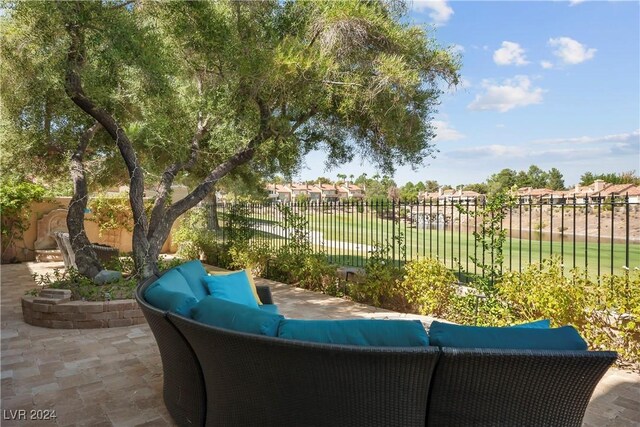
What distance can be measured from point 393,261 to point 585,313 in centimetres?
291

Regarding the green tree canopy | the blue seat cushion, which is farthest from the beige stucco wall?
the blue seat cushion

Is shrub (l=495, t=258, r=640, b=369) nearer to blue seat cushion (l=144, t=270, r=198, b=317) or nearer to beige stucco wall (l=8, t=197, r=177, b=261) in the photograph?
blue seat cushion (l=144, t=270, r=198, b=317)

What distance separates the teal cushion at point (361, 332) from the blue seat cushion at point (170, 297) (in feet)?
2.55

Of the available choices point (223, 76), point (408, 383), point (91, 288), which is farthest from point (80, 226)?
point (408, 383)

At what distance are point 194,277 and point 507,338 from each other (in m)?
2.98

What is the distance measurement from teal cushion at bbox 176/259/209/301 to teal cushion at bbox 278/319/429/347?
202 centimetres

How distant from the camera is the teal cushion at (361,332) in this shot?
177 cm

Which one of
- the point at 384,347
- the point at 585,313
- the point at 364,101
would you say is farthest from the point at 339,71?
the point at 384,347

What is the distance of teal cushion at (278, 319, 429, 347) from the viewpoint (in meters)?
1.77

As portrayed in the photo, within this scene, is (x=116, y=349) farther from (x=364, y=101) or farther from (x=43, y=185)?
(x=43, y=185)

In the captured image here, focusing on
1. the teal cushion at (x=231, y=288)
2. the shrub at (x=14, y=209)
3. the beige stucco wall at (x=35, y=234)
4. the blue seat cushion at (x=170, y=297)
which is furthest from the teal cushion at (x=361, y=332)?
the beige stucco wall at (x=35, y=234)

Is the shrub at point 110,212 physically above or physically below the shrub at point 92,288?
above

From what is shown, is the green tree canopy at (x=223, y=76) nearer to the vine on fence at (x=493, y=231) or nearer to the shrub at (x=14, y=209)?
the vine on fence at (x=493, y=231)

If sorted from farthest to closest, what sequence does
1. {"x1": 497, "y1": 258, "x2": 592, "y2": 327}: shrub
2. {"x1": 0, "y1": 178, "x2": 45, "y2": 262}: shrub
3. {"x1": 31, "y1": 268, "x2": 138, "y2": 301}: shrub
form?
{"x1": 0, "y1": 178, "x2": 45, "y2": 262}: shrub < {"x1": 31, "y1": 268, "x2": 138, "y2": 301}: shrub < {"x1": 497, "y1": 258, "x2": 592, "y2": 327}: shrub
